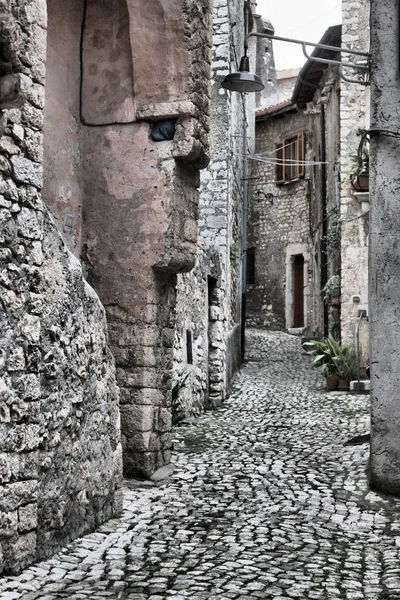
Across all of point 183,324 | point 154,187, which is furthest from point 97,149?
point 183,324

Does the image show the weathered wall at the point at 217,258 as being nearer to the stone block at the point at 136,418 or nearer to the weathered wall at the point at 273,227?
the stone block at the point at 136,418

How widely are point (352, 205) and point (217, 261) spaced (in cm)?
424

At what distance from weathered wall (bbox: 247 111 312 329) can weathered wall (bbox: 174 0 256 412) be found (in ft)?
24.7

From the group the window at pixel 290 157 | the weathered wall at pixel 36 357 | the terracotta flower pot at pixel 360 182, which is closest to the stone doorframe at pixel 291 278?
the window at pixel 290 157

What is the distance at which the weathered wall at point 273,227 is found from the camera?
22.8 meters

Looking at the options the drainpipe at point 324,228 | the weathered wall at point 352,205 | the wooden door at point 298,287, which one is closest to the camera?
the weathered wall at point 352,205

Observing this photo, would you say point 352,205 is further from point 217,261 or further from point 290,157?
point 290,157

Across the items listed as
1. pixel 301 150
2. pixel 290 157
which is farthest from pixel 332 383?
pixel 290 157

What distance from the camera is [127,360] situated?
714 centimetres

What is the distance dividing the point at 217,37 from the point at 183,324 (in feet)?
17.3

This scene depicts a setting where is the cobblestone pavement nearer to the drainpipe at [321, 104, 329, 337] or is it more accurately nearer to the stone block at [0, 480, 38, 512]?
the stone block at [0, 480, 38, 512]

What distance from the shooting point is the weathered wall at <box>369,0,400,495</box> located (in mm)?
6746

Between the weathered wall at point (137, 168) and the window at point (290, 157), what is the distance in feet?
48.5

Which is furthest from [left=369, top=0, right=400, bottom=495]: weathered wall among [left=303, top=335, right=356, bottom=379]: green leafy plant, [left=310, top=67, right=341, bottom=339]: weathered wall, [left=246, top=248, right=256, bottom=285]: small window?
[left=246, top=248, right=256, bottom=285]: small window
